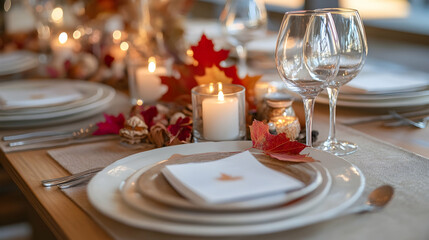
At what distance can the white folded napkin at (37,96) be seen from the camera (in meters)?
1.27

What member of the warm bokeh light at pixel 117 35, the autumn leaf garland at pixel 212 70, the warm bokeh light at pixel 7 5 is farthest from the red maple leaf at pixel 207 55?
the warm bokeh light at pixel 7 5

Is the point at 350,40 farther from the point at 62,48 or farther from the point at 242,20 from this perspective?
the point at 62,48

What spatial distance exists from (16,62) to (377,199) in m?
1.65

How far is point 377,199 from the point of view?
0.69m

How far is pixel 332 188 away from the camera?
672 mm

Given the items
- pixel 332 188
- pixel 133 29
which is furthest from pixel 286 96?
pixel 133 29

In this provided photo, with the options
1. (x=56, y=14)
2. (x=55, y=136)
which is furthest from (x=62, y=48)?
(x=55, y=136)

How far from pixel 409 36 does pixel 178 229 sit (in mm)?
3062

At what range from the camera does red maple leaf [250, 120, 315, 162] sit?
76 cm

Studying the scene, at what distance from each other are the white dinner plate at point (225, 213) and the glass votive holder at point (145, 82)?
73 centimetres

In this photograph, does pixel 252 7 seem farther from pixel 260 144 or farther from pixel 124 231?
pixel 124 231

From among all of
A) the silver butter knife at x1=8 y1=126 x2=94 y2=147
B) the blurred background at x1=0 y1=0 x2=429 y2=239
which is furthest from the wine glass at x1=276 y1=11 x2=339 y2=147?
the blurred background at x1=0 y1=0 x2=429 y2=239

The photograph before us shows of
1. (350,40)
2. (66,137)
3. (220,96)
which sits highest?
(350,40)

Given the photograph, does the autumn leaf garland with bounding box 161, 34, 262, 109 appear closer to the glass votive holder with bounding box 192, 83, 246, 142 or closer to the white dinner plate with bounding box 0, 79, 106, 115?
the glass votive holder with bounding box 192, 83, 246, 142
